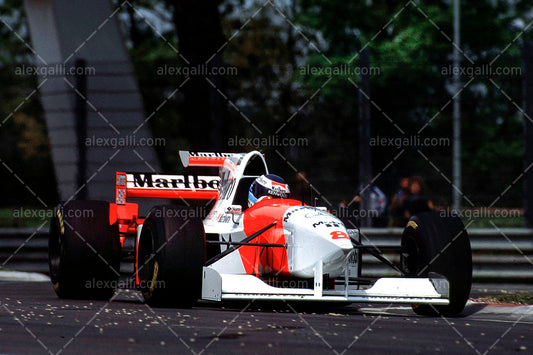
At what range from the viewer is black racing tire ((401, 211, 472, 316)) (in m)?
8.38

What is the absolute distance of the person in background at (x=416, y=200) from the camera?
12891 mm

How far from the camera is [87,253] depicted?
369 inches

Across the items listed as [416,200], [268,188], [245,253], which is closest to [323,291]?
[245,253]

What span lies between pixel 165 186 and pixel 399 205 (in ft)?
12.5

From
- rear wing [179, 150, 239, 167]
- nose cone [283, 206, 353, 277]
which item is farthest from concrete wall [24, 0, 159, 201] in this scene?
nose cone [283, 206, 353, 277]

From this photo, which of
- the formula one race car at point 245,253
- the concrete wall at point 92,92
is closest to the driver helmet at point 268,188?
the formula one race car at point 245,253

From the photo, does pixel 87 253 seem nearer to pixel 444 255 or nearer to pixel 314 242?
pixel 314 242

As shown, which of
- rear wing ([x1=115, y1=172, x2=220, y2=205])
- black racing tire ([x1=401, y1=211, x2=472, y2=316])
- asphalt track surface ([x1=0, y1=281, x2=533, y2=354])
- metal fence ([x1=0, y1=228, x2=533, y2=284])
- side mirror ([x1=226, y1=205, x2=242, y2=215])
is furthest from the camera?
metal fence ([x1=0, y1=228, x2=533, y2=284])

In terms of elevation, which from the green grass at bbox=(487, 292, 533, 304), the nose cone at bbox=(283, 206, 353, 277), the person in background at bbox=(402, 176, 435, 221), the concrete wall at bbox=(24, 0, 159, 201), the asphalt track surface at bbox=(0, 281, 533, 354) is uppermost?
the concrete wall at bbox=(24, 0, 159, 201)

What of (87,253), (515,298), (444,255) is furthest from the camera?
(515,298)

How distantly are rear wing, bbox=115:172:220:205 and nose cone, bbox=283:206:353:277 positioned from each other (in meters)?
2.50

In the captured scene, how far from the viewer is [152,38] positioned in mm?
33531

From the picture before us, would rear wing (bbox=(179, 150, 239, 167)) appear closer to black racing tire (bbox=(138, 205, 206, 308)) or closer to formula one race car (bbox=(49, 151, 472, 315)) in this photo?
formula one race car (bbox=(49, 151, 472, 315))

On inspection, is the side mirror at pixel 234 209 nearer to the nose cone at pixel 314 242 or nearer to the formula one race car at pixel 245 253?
the formula one race car at pixel 245 253
